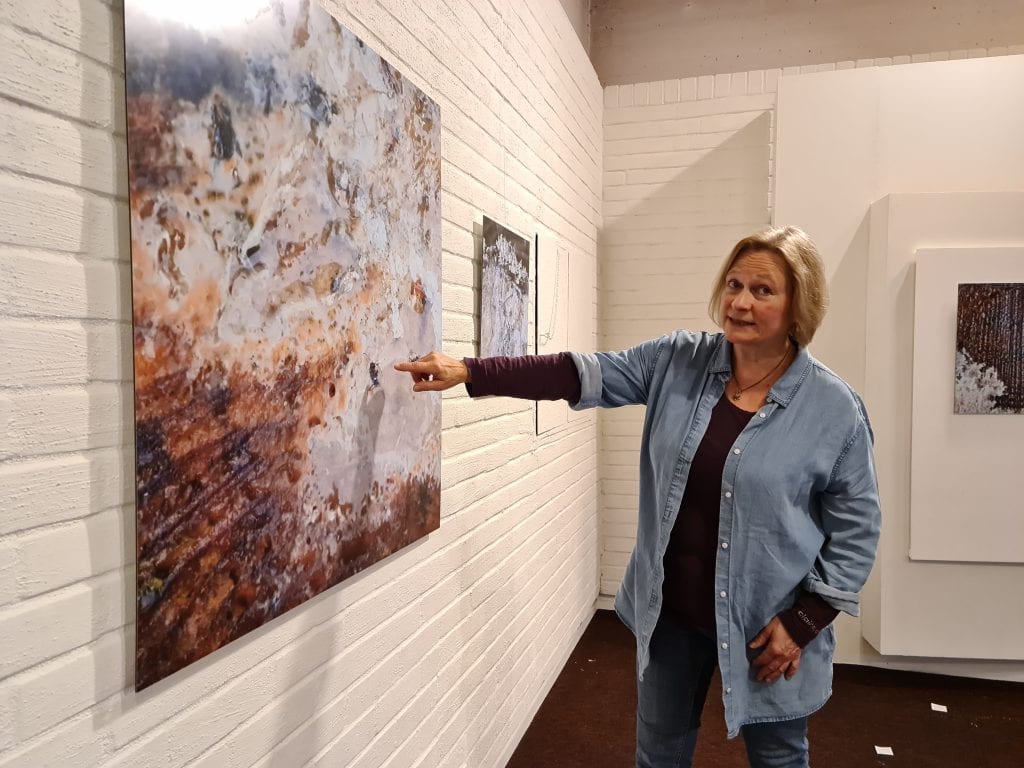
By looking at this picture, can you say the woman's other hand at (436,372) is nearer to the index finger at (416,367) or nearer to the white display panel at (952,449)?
the index finger at (416,367)

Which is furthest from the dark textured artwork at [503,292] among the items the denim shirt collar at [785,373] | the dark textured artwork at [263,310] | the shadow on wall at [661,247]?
the shadow on wall at [661,247]

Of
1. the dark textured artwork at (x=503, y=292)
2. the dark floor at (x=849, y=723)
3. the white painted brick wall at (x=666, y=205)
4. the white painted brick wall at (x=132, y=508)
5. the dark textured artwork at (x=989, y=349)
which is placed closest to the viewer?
the white painted brick wall at (x=132, y=508)

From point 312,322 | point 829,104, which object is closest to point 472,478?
point 312,322

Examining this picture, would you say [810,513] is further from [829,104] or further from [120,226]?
[829,104]

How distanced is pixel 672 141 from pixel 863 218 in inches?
51.1

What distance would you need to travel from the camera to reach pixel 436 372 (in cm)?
154

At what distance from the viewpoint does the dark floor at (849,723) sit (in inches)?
106

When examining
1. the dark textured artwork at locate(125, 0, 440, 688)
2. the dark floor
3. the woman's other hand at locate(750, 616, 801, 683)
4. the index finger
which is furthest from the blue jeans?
the dark floor

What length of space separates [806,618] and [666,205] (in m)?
3.21

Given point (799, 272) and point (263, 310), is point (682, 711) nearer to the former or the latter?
point (799, 272)

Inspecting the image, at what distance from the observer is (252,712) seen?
4.02 ft

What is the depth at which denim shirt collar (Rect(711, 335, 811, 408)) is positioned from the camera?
1602 millimetres

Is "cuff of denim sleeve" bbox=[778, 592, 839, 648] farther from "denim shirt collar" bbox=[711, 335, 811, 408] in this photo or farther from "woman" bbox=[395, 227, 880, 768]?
"denim shirt collar" bbox=[711, 335, 811, 408]

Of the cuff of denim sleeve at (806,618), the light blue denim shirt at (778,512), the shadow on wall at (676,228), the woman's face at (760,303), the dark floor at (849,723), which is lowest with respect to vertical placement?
the dark floor at (849,723)
